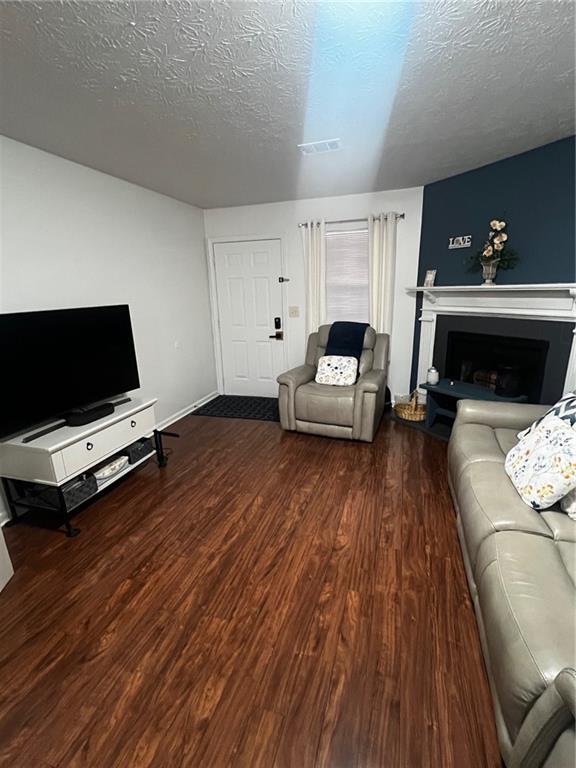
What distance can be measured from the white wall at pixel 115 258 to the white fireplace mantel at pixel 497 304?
257 centimetres

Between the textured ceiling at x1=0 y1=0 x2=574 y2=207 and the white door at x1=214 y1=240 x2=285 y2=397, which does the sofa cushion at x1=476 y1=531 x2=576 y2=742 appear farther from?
the white door at x1=214 y1=240 x2=285 y2=397

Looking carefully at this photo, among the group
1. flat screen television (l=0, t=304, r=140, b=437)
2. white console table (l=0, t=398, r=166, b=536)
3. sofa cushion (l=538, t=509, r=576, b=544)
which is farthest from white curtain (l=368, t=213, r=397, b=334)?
white console table (l=0, t=398, r=166, b=536)

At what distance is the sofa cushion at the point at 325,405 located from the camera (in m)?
3.21

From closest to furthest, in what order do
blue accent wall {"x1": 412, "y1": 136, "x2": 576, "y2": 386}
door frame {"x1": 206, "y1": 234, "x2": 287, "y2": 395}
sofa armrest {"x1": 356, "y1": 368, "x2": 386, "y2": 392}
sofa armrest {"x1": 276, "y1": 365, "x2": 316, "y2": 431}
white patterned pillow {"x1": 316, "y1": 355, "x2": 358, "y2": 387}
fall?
blue accent wall {"x1": 412, "y1": 136, "x2": 576, "y2": 386}
sofa armrest {"x1": 356, "y1": 368, "x2": 386, "y2": 392}
sofa armrest {"x1": 276, "y1": 365, "x2": 316, "y2": 431}
white patterned pillow {"x1": 316, "y1": 355, "x2": 358, "y2": 387}
door frame {"x1": 206, "y1": 234, "x2": 287, "y2": 395}

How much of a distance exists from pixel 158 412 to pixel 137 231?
178 cm

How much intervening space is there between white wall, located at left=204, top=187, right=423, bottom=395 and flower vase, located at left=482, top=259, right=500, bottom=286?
0.89 m

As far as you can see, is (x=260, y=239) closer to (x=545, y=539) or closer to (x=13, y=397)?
(x=13, y=397)

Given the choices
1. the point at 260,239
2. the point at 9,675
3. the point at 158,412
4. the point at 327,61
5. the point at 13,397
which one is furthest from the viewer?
the point at 260,239

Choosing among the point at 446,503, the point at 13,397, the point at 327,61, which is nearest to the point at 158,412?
the point at 13,397

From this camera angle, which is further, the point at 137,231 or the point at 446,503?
the point at 137,231

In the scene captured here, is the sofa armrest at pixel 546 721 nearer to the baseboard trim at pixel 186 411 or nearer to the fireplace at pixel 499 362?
the fireplace at pixel 499 362

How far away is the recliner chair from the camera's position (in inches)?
125

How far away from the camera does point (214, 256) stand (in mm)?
4410

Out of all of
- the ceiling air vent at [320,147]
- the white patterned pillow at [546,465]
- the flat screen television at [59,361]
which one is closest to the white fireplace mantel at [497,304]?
the white patterned pillow at [546,465]
